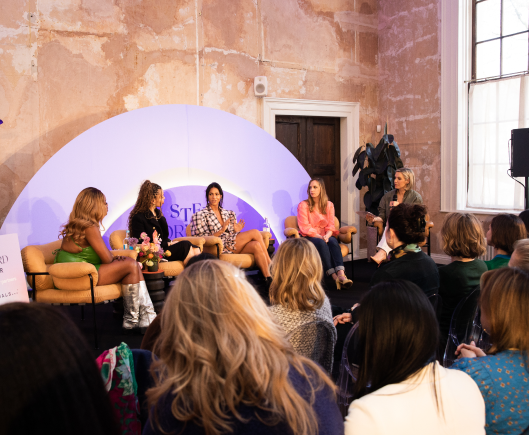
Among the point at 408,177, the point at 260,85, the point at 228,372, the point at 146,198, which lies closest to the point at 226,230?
the point at 146,198

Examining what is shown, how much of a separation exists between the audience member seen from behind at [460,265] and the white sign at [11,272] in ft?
9.39

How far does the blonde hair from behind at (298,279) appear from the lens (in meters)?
2.22

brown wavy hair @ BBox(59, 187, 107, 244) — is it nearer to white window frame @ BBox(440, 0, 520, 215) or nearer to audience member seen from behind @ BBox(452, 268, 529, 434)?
audience member seen from behind @ BBox(452, 268, 529, 434)

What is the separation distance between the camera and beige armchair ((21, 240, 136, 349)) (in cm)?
383

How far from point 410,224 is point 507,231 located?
0.68 metres

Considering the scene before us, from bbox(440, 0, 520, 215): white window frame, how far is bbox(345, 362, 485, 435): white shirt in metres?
5.85

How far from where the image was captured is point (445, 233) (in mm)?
2883

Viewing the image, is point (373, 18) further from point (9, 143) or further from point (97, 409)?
point (97, 409)

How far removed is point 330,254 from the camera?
596 centimetres

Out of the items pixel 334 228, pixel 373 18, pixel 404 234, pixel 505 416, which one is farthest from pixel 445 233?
pixel 373 18

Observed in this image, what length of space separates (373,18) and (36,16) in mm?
5013

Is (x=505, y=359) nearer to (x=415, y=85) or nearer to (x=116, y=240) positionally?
(x=116, y=240)

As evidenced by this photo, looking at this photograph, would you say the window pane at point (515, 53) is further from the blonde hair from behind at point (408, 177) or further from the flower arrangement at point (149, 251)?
the flower arrangement at point (149, 251)

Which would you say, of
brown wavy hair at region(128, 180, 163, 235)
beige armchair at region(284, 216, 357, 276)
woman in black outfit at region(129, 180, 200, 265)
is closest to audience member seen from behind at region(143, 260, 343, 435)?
woman in black outfit at region(129, 180, 200, 265)
